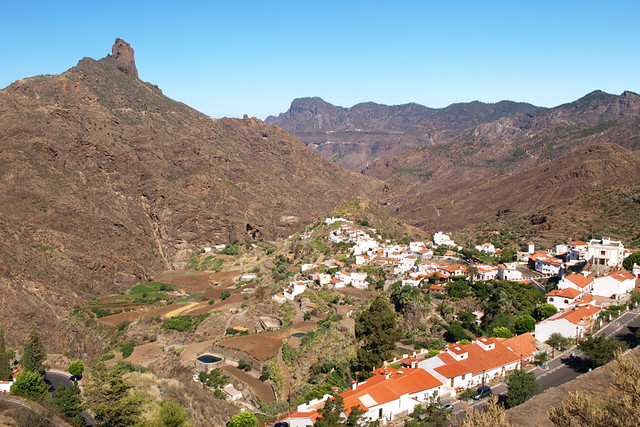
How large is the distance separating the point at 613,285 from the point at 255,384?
28.4 meters

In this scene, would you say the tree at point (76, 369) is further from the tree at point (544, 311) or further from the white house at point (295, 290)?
the tree at point (544, 311)

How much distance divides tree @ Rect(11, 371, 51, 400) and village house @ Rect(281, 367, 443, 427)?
14.8 metres

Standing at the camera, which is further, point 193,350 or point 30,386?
point 193,350

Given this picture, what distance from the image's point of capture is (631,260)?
49.2 meters

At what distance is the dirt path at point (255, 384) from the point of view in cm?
3847

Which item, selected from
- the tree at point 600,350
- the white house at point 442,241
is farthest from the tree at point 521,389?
the white house at point 442,241

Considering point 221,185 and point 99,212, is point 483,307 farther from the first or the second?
point 221,185

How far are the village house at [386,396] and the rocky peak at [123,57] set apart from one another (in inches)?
5562

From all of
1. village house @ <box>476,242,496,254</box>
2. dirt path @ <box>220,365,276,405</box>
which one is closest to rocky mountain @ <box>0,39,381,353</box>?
dirt path @ <box>220,365,276,405</box>

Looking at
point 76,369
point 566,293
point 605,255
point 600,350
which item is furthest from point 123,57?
point 600,350

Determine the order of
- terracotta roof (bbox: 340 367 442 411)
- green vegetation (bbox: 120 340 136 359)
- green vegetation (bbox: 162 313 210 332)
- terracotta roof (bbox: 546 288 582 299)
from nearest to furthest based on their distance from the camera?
terracotta roof (bbox: 340 367 442 411)
terracotta roof (bbox: 546 288 582 299)
green vegetation (bbox: 120 340 136 359)
green vegetation (bbox: 162 313 210 332)

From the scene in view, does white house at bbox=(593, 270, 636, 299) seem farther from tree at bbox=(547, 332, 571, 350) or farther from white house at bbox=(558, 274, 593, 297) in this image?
tree at bbox=(547, 332, 571, 350)

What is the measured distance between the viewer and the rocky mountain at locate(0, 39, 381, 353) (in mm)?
68125

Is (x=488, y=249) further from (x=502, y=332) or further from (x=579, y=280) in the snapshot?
(x=502, y=332)
